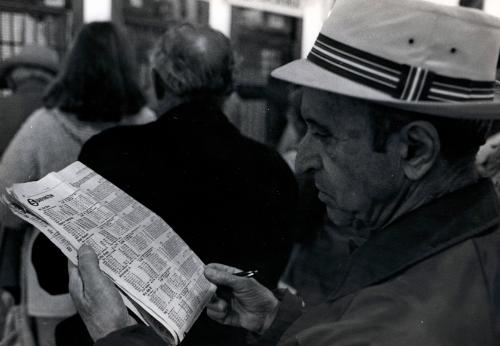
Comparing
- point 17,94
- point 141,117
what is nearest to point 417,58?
point 141,117

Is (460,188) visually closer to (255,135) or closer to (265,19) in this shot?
(255,135)

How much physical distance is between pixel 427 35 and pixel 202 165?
0.61 metres

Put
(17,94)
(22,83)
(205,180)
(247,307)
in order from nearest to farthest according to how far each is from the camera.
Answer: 1. (247,307)
2. (205,180)
3. (17,94)
4. (22,83)

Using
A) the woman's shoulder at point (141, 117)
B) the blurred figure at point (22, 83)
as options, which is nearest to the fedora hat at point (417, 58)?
the woman's shoulder at point (141, 117)

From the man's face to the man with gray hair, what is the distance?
14.8 inches

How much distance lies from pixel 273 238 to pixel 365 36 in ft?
2.08

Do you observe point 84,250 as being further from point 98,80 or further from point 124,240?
Answer: point 98,80

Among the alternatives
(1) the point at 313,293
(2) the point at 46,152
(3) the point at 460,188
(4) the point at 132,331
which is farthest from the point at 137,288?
(1) the point at 313,293

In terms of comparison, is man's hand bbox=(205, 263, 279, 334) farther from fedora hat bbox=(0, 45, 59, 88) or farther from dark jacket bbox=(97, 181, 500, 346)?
fedora hat bbox=(0, 45, 59, 88)

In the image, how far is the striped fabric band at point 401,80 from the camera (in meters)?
0.84

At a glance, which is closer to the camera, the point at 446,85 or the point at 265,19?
the point at 446,85

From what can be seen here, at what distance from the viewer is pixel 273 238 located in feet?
4.56

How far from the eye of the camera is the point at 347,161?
93 cm

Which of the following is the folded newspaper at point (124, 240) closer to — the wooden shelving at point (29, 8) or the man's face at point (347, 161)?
the man's face at point (347, 161)
